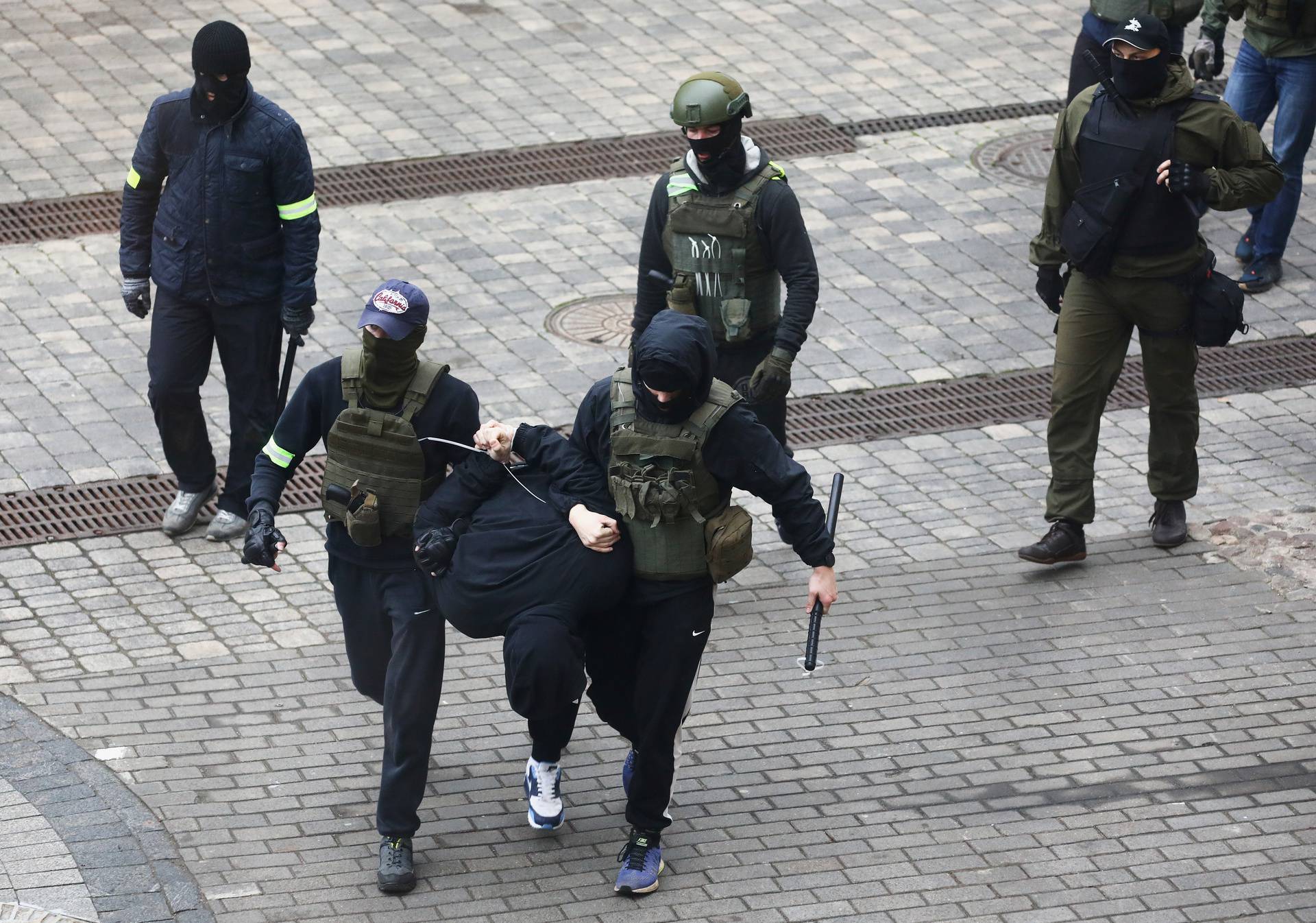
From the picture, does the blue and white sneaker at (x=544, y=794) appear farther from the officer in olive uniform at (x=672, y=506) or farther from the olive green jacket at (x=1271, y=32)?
the olive green jacket at (x=1271, y=32)

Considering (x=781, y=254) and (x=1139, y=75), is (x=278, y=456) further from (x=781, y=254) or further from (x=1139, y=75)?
(x=1139, y=75)

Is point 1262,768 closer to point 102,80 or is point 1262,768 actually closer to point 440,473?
point 440,473

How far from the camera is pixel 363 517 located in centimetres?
675

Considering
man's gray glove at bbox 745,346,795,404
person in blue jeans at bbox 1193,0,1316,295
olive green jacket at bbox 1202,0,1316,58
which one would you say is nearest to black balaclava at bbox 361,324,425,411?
man's gray glove at bbox 745,346,795,404

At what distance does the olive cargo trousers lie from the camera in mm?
8852

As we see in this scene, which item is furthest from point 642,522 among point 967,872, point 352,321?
point 352,321

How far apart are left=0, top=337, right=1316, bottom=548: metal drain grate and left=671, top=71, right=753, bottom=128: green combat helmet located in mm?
2410

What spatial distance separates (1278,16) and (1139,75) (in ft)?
10.1

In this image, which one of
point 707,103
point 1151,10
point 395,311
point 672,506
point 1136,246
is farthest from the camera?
Answer: point 1151,10

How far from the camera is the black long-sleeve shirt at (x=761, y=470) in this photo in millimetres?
6551

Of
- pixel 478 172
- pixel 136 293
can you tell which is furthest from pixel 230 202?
pixel 478 172

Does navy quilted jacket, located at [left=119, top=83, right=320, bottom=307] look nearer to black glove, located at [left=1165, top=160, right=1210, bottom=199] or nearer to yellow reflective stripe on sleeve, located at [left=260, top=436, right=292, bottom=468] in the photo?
yellow reflective stripe on sleeve, located at [left=260, top=436, right=292, bottom=468]

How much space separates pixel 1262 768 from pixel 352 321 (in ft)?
18.3

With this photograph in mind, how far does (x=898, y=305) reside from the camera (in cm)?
1159
